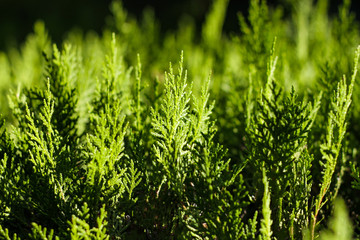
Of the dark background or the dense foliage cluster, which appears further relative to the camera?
the dark background

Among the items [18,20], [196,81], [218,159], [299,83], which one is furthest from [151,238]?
[18,20]

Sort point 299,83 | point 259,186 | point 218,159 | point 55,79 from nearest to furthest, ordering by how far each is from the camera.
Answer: point 218,159 < point 259,186 < point 55,79 < point 299,83

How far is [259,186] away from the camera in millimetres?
807

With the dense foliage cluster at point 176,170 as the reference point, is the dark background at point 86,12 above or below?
above

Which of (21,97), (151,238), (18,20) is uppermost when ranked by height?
(18,20)

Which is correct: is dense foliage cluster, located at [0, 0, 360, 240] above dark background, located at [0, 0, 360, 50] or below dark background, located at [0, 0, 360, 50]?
below

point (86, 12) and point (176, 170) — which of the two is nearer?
point (176, 170)

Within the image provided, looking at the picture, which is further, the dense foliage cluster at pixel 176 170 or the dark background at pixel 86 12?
the dark background at pixel 86 12

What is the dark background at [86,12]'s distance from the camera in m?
3.17

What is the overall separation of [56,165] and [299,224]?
0.53 m

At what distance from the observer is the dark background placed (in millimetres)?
3168

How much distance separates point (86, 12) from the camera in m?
3.20

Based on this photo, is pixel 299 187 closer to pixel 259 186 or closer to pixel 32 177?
pixel 259 186

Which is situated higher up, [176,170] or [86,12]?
[86,12]
